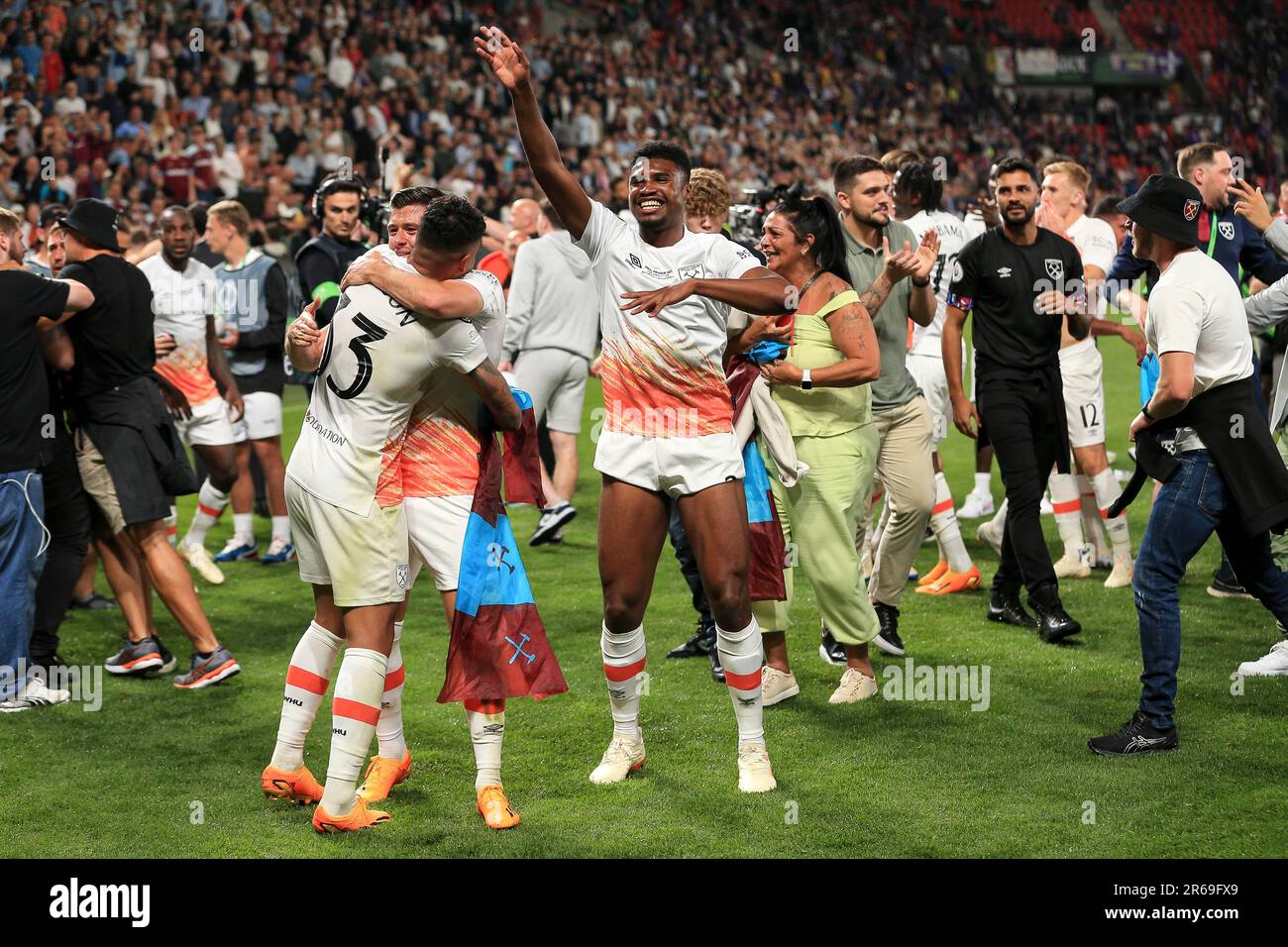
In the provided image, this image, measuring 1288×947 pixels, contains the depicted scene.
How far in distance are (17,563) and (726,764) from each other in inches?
131

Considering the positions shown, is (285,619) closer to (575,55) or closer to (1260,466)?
(1260,466)

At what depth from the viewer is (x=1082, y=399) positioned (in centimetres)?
843

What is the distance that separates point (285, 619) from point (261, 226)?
8556 millimetres

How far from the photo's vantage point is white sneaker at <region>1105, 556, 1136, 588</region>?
27.0 ft

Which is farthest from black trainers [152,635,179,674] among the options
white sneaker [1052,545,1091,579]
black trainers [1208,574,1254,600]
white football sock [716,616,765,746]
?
black trainers [1208,574,1254,600]

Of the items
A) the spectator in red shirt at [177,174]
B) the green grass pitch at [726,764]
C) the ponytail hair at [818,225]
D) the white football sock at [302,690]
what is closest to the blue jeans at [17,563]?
the green grass pitch at [726,764]

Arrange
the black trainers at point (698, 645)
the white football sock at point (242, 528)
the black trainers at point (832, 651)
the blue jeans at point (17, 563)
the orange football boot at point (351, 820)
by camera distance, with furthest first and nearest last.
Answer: the white football sock at point (242, 528) < the black trainers at point (698, 645) < the black trainers at point (832, 651) < the blue jeans at point (17, 563) < the orange football boot at point (351, 820)

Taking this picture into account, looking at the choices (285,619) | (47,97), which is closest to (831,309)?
(285,619)

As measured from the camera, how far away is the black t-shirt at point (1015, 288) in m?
7.21

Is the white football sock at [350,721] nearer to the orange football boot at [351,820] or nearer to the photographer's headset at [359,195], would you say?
the orange football boot at [351,820]

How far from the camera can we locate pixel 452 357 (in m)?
4.84

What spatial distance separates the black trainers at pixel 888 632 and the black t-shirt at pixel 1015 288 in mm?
1349

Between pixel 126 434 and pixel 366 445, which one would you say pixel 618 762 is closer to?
pixel 366 445

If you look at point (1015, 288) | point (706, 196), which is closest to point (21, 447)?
point (706, 196)
